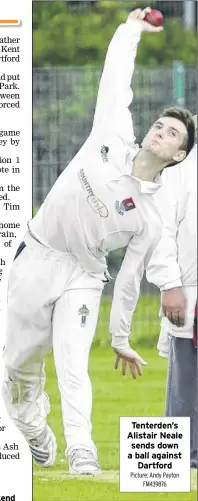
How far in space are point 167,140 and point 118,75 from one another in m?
0.27

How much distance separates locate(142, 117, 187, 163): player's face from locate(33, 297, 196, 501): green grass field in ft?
1.60

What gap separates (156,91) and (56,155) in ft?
1.29

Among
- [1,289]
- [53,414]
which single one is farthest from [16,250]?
[53,414]

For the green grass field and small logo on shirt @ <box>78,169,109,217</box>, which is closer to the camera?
small logo on shirt @ <box>78,169,109,217</box>

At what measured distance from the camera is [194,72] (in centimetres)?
629

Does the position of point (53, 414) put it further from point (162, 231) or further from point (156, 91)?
point (156, 91)

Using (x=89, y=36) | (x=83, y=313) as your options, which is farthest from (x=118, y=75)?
(x=83, y=313)

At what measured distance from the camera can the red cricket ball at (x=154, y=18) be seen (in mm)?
6270

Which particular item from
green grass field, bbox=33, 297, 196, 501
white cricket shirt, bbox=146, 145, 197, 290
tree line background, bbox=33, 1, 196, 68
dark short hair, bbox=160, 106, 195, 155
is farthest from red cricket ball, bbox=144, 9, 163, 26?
green grass field, bbox=33, 297, 196, 501

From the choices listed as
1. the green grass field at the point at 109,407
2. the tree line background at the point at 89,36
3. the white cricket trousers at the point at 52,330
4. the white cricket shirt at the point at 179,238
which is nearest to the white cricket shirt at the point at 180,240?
the white cricket shirt at the point at 179,238

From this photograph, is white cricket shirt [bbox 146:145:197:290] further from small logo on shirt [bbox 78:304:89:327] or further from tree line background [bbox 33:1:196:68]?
tree line background [bbox 33:1:196:68]

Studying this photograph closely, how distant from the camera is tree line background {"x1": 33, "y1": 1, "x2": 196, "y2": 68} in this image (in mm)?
6273

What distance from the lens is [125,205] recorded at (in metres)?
6.22

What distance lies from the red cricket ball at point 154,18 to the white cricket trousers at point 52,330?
0.81m
